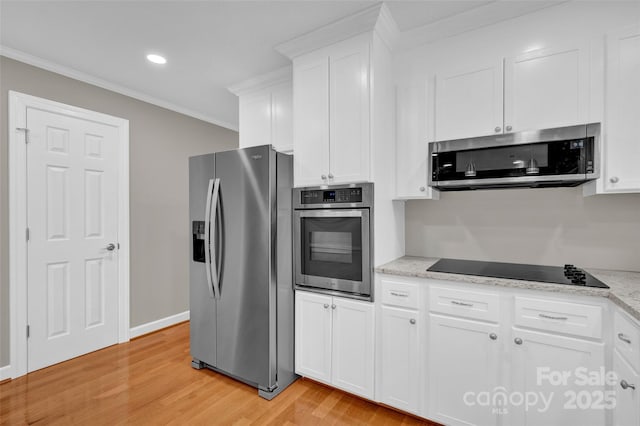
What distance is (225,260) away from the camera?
238 centimetres

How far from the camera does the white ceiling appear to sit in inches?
74.8

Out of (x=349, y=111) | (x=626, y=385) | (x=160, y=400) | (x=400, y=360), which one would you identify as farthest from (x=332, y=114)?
(x=160, y=400)

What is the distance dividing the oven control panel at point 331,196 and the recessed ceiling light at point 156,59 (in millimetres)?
1657

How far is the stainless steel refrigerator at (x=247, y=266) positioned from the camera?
86.0 inches

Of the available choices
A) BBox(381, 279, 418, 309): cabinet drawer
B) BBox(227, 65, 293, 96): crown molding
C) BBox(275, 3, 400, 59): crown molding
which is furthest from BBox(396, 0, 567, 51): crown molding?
BBox(381, 279, 418, 309): cabinet drawer

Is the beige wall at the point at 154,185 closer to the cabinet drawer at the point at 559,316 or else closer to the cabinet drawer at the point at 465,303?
the cabinet drawer at the point at 465,303

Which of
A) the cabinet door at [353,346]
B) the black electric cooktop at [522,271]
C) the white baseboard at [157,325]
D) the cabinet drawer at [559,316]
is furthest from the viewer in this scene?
the white baseboard at [157,325]

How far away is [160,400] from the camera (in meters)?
2.15

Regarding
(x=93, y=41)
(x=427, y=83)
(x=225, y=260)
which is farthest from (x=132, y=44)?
(x=427, y=83)

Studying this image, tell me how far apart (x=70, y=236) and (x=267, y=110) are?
2139mm

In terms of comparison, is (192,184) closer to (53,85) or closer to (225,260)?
(225,260)

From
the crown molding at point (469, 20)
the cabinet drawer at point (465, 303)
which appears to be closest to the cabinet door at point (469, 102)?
the crown molding at point (469, 20)

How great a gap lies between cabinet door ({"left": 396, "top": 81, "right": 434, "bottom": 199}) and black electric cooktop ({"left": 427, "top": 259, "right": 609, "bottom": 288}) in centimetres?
53

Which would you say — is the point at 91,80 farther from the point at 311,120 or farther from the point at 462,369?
the point at 462,369
